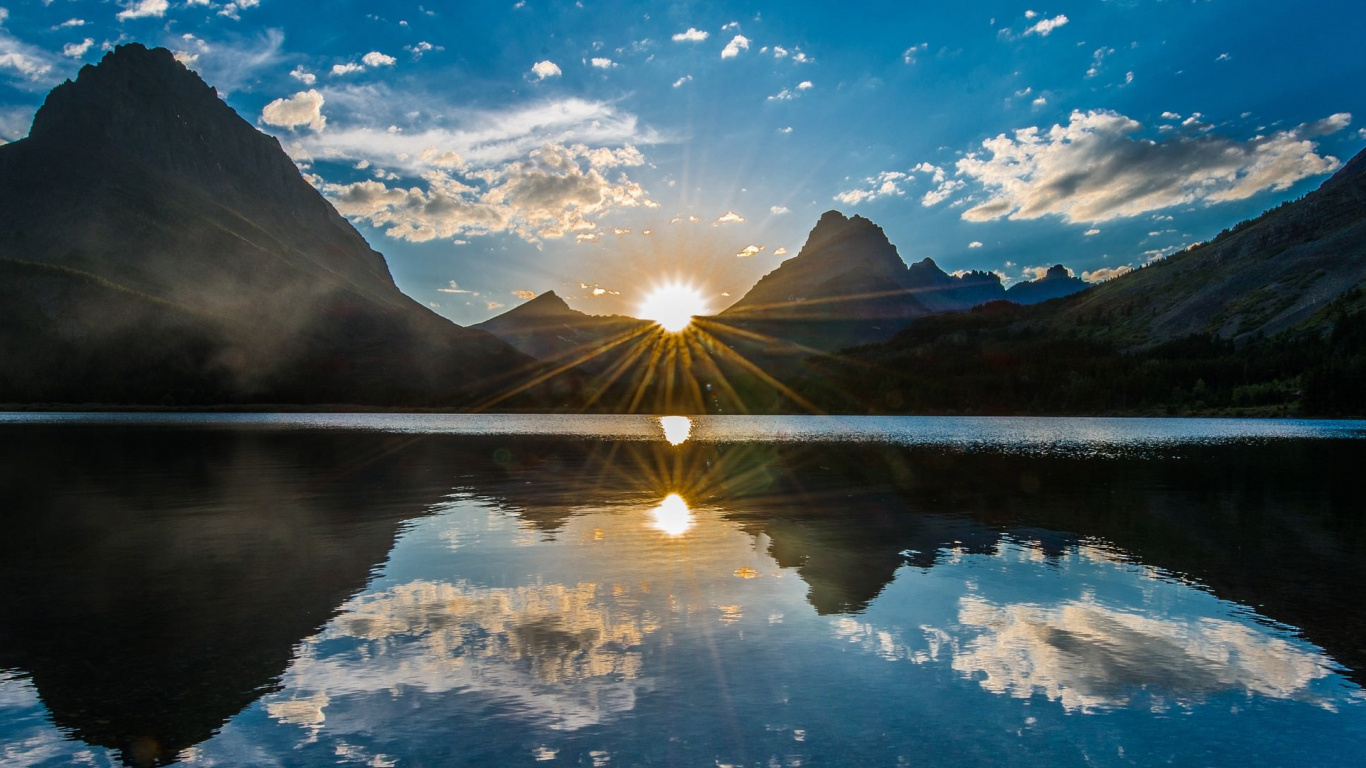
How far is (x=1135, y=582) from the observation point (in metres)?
26.4

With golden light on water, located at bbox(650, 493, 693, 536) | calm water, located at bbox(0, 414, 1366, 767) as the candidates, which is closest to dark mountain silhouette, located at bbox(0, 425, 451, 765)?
calm water, located at bbox(0, 414, 1366, 767)

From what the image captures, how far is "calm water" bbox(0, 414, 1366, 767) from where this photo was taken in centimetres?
1357

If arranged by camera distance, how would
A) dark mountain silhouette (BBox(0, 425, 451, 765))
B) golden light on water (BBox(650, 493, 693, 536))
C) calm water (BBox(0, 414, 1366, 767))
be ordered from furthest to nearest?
golden light on water (BBox(650, 493, 693, 536))
dark mountain silhouette (BBox(0, 425, 451, 765))
calm water (BBox(0, 414, 1366, 767))

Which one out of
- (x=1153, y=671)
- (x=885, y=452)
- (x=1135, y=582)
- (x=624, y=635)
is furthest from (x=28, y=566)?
(x=885, y=452)

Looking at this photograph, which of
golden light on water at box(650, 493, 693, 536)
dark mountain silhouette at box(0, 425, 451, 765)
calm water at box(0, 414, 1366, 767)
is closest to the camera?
calm water at box(0, 414, 1366, 767)

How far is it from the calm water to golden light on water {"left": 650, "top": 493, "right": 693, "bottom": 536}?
449 mm

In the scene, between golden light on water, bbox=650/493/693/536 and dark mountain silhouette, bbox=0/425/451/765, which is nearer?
dark mountain silhouette, bbox=0/425/451/765

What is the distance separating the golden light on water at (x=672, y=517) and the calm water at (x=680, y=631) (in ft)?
1.47

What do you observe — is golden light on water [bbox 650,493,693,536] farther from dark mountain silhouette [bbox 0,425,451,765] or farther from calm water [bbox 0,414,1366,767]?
dark mountain silhouette [bbox 0,425,451,765]

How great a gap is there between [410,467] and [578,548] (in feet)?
147

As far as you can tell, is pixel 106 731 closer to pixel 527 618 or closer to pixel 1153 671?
pixel 527 618

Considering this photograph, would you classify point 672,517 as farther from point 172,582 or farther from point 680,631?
point 172,582

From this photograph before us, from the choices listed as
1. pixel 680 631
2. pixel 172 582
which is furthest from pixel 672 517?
pixel 172 582

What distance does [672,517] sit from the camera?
41.6 metres
